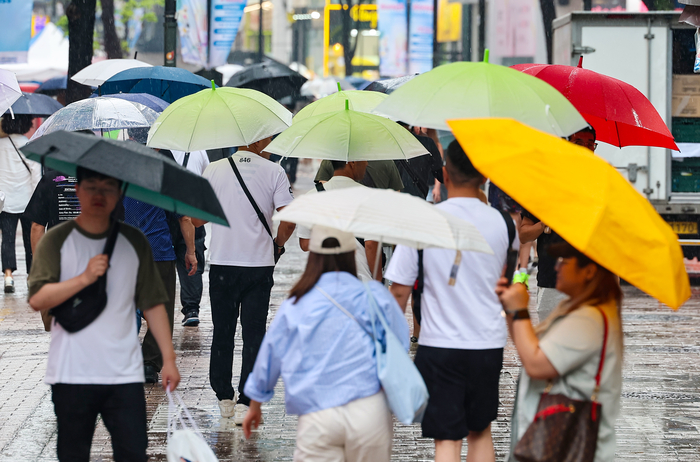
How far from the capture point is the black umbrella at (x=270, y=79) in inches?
559

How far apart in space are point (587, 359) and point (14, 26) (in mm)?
12675

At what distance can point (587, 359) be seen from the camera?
140 inches

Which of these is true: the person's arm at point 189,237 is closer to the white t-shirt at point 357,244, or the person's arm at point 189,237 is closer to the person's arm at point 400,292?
the white t-shirt at point 357,244

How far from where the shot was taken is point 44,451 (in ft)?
18.9

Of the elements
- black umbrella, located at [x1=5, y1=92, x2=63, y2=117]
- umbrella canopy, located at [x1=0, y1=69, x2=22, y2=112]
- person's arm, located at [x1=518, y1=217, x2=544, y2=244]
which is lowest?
person's arm, located at [x1=518, y1=217, x2=544, y2=244]

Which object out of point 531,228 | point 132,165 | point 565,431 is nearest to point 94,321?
point 132,165

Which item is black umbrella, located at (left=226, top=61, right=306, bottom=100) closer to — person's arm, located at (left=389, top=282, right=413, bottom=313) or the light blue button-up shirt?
person's arm, located at (left=389, top=282, right=413, bottom=313)

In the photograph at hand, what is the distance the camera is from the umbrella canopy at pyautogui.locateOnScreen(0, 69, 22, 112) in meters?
6.76

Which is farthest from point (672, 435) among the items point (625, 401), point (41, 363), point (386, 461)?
point (41, 363)

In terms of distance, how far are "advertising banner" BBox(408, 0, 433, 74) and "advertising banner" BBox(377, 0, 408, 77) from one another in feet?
2.70

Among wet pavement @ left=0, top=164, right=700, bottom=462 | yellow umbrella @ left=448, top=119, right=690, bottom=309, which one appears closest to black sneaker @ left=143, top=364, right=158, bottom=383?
wet pavement @ left=0, top=164, right=700, bottom=462

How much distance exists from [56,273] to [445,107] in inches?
76.9

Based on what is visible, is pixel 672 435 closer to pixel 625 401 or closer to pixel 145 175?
pixel 625 401

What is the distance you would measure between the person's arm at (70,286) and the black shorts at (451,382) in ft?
5.02
